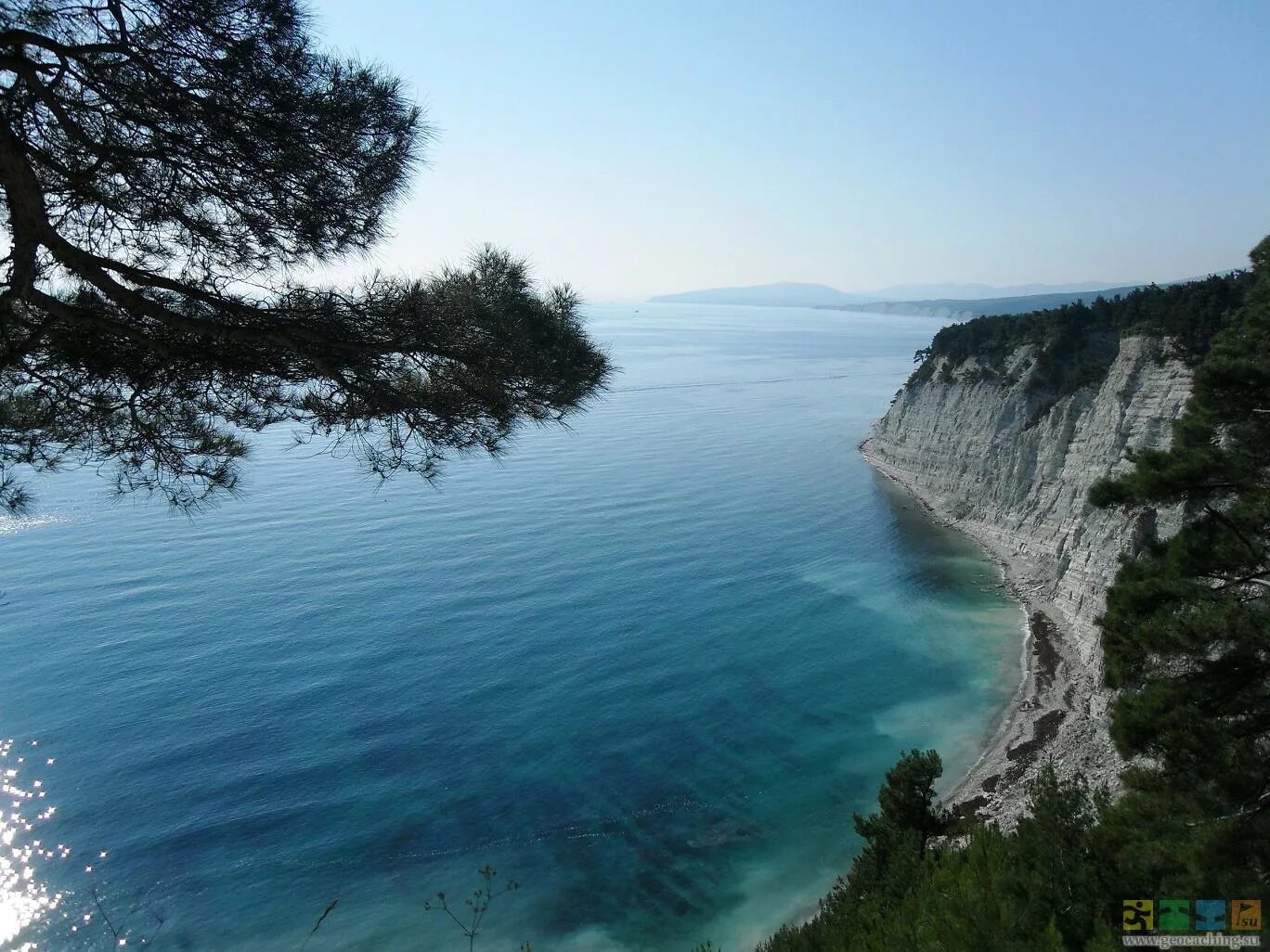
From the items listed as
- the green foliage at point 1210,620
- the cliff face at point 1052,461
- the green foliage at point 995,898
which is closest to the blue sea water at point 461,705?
the cliff face at point 1052,461

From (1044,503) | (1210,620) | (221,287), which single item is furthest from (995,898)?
(1044,503)

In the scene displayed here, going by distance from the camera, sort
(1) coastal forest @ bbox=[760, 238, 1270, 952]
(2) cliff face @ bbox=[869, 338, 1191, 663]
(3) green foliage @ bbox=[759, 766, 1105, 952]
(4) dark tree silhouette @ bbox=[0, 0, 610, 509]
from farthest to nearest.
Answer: (2) cliff face @ bbox=[869, 338, 1191, 663], (3) green foliage @ bbox=[759, 766, 1105, 952], (1) coastal forest @ bbox=[760, 238, 1270, 952], (4) dark tree silhouette @ bbox=[0, 0, 610, 509]

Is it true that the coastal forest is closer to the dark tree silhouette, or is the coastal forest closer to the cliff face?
the dark tree silhouette

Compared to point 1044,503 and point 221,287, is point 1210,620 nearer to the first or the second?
point 221,287

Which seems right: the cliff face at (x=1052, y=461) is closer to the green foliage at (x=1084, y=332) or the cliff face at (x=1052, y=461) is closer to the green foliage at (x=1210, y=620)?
the green foliage at (x=1084, y=332)

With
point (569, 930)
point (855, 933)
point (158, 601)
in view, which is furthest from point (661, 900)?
point (158, 601)

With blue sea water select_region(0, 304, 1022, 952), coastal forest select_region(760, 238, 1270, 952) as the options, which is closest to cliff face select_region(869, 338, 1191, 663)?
blue sea water select_region(0, 304, 1022, 952)
